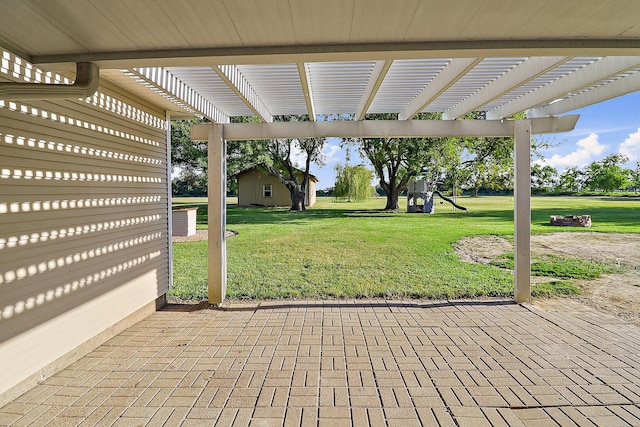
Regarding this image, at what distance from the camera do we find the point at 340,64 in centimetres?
355

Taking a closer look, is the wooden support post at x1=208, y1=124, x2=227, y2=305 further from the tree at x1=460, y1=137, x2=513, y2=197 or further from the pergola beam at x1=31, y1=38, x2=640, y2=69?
the tree at x1=460, y1=137, x2=513, y2=197

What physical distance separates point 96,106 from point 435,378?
3860 millimetres

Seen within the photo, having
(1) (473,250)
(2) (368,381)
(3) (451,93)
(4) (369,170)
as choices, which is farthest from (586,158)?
(2) (368,381)

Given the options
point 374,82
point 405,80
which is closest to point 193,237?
point 405,80

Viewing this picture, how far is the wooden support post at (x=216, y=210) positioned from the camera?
5.17m

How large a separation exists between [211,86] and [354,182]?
1819cm

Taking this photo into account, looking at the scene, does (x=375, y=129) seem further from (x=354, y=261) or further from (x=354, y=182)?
(x=354, y=182)

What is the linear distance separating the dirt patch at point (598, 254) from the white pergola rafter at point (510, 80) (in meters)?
3.00

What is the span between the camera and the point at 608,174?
36.8 m

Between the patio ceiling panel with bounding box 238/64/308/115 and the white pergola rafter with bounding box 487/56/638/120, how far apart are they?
8.81ft

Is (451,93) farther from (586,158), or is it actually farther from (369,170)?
(586,158)

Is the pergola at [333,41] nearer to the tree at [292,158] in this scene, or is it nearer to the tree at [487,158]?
the tree at [292,158]

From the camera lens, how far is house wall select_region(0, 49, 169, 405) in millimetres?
2734

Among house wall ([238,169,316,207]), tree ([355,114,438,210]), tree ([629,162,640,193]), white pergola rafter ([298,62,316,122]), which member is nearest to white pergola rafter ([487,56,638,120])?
white pergola rafter ([298,62,316,122])
